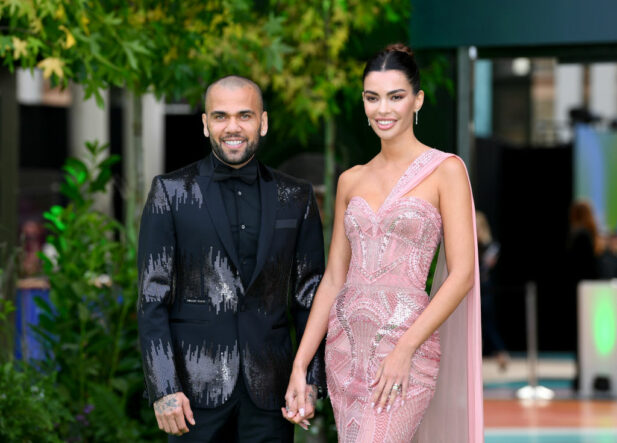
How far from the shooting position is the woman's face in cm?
345

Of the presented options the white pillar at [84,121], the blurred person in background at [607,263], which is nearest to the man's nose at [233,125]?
the blurred person in background at [607,263]

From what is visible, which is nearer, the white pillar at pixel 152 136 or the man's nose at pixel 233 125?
the man's nose at pixel 233 125

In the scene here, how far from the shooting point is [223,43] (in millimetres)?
7074

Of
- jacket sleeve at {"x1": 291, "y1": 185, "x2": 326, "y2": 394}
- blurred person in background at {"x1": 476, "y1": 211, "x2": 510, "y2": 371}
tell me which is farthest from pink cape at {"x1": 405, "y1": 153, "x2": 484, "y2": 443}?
blurred person in background at {"x1": 476, "y1": 211, "x2": 510, "y2": 371}

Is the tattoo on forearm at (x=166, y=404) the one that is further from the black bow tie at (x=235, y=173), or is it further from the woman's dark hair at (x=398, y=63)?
the woman's dark hair at (x=398, y=63)

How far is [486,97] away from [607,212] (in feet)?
12.4

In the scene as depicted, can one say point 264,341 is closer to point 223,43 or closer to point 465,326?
point 465,326

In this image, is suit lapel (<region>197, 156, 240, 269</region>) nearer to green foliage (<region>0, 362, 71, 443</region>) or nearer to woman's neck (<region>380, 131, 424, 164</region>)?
woman's neck (<region>380, 131, 424, 164</region>)

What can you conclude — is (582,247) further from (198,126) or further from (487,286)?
(198,126)

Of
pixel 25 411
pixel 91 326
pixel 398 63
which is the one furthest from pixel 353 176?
pixel 91 326

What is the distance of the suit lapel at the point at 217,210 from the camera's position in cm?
352

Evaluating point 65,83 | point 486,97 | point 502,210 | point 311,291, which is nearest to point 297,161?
point 65,83

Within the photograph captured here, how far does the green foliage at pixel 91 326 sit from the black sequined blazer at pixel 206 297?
2.60 metres

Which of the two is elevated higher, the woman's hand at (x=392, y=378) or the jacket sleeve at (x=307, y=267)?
the jacket sleeve at (x=307, y=267)
